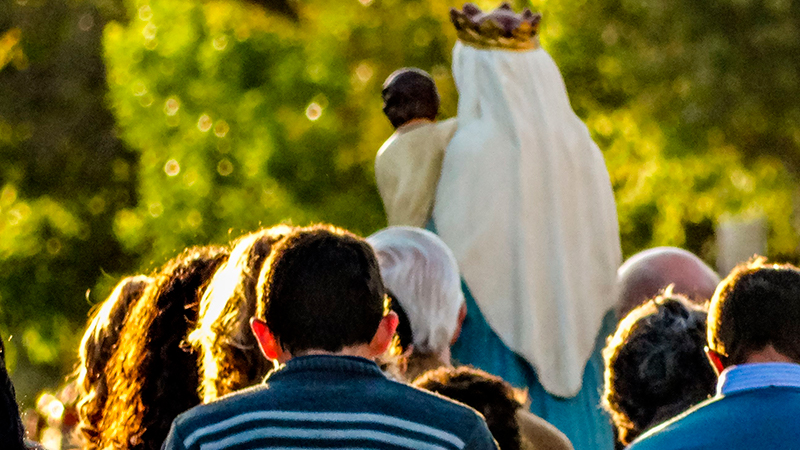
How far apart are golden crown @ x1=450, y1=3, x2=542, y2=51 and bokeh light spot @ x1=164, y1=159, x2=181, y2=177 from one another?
10460mm

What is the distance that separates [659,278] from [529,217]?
583 millimetres

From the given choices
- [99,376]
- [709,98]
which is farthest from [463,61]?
[709,98]

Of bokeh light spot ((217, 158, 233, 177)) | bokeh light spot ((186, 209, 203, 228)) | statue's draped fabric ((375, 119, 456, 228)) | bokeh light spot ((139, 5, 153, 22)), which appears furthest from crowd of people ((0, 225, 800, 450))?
bokeh light spot ((139, 5, 153, 22))

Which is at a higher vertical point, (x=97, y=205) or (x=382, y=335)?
(x=382, y=335)

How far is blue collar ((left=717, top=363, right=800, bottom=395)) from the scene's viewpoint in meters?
2.64

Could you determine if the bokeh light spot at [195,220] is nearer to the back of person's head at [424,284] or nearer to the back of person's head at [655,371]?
the back of person's head at [424,284]

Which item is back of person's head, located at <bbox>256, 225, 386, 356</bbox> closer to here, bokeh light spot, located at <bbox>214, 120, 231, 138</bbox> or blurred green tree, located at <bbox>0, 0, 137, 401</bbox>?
bokeh light spot, located at <bbox>214, 120, 231, 138</bbox>

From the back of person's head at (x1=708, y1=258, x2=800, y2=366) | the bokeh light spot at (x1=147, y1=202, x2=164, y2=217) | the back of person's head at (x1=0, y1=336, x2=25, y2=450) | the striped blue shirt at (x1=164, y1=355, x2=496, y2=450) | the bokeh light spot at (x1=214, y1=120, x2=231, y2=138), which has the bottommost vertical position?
the bokeh light spot at (x1=147, y1=202, x2=164, y2=217)

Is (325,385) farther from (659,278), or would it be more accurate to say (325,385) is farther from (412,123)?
(659,278)

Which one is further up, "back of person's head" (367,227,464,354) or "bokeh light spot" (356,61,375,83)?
"back of person's head" (367,227,464,354)

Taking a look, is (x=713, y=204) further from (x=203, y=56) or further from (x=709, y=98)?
(x=203, y=56)

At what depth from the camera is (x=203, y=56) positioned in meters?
16.1

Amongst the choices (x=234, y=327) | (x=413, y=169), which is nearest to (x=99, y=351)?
(x=234, y=327)

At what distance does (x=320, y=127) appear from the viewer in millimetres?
15586
